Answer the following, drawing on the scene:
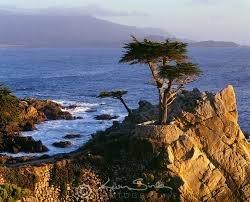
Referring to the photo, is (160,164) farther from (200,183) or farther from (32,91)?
(32,91)

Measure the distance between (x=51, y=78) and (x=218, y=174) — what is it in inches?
3315

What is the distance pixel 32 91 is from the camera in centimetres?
9019

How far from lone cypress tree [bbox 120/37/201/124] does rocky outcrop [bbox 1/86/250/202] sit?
60.6 inches

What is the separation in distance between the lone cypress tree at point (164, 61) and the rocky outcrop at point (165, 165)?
1538mm

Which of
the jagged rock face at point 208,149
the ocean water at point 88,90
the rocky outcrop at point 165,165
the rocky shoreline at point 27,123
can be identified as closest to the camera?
the rocky outcrop at point 165,165

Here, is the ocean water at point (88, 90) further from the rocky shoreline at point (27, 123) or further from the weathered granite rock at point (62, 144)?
the rocky shoreline at point (27, 123)

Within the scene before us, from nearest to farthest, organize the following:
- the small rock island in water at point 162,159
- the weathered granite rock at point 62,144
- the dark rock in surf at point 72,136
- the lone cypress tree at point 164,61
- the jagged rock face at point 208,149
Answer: the small rock island in water at point 162,159, the jagged rock face at point 208,149, the lone cypress tree at point 164,61, the weathered granite rock at point 62,144, the dark rock in surf at point 72,136

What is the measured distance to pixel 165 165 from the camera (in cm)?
3092

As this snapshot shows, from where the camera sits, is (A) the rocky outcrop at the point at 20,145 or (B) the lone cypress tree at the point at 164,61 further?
(A) the rocky outcrop at the point at 20,145

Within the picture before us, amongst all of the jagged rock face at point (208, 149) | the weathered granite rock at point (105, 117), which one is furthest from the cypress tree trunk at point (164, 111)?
the weathered granite rock at point (105, 117)

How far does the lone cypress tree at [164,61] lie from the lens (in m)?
33.3

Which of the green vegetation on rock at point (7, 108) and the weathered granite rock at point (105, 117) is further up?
the green vegetation on rock at point (7, 108)

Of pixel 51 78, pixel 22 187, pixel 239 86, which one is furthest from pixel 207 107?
pixel 51 78

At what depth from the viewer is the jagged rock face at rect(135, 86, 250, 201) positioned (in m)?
31.5
